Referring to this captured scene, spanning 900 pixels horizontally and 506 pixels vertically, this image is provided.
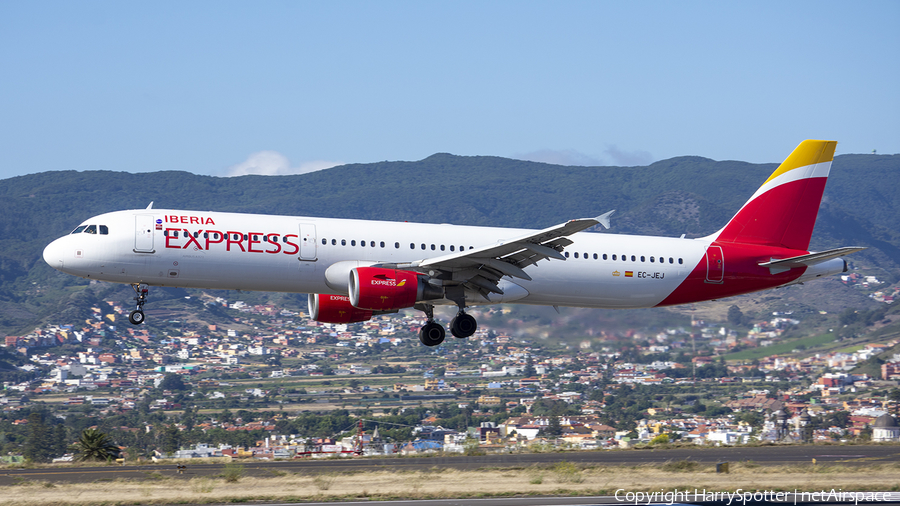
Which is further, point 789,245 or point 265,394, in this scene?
point 265,394

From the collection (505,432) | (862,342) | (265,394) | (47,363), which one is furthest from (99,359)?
(862,342)

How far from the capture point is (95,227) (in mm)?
29719

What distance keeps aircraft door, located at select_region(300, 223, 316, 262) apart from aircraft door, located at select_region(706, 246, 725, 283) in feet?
48.2

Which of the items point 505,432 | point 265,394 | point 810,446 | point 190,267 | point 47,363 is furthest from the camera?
point 47,363

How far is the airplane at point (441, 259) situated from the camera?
29516 mm

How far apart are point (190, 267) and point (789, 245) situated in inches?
887

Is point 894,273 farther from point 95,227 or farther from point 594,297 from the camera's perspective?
point 95,227

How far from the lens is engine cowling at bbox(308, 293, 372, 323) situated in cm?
3450

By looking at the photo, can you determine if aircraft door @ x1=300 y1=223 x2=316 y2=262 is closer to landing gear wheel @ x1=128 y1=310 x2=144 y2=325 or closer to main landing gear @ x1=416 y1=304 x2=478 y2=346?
main landing gear @ x1=416 y1=304 x2=478 y2=346

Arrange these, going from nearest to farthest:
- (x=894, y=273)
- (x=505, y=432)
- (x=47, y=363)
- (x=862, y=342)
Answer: (x=505, y=432), (x=862, y=342), (x=47, y=363), (x=894, y=273)

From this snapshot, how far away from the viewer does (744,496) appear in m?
23.1

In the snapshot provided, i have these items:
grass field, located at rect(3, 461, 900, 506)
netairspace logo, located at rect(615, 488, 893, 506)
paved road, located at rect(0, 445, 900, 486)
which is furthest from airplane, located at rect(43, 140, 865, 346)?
netairspace logo, located at rect(615, 488, 893, 506)

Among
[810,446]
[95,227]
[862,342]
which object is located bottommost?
[810,446]

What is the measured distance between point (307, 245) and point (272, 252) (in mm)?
1169
